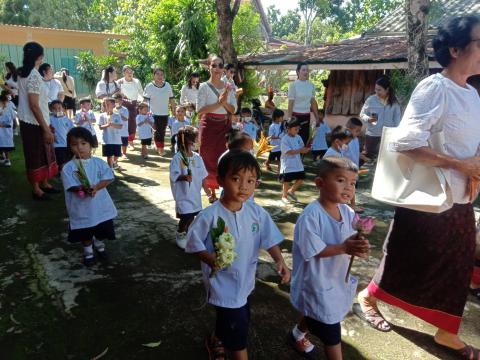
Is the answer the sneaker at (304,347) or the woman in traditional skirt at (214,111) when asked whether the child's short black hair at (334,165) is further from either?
the woman in traditional skirt at (214,111)

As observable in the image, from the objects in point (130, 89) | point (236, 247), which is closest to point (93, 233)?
point (236, 247)

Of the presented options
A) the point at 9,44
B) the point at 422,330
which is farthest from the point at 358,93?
the point at 9,44

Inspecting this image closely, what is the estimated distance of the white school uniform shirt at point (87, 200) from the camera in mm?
3381

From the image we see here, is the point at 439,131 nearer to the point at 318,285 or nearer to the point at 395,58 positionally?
the point at 318,285

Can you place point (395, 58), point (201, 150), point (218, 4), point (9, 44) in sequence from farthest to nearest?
point (9, 44)
point (218, 4)
point (395, 58)
point (201, 150)

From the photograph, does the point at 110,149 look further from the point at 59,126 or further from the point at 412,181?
the point at 412,181

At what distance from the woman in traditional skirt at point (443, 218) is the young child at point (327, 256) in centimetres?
47

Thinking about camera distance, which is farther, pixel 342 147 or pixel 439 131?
pixel 342 147

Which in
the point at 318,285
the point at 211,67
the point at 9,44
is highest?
the point at 9,44

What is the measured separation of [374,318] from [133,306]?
5.55ft

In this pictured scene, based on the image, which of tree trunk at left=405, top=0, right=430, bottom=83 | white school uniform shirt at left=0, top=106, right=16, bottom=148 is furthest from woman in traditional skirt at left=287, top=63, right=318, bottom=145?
white school uniform shirt at left=0, top=106, right=16, bottom=148

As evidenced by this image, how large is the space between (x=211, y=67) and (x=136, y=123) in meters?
4.38

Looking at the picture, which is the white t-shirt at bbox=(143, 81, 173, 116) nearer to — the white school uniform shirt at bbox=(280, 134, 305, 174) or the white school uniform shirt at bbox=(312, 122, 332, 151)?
the white school uniform shirt at bbox=(312, 122, 332, 151)

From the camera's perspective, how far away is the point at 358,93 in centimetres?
1015
